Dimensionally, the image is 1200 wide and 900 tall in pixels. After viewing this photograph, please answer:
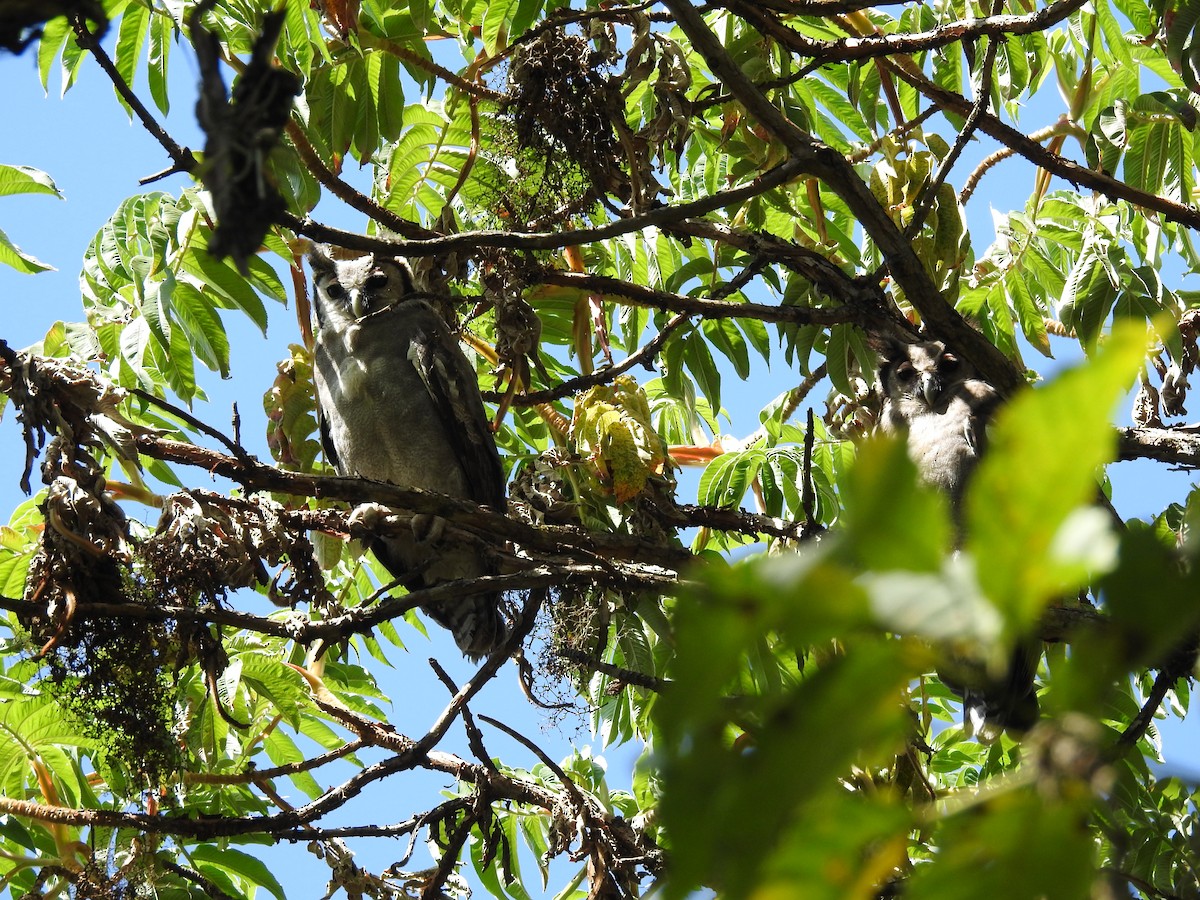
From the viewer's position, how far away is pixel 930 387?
4.98 metres

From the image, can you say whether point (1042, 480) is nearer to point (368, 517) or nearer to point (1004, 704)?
point (368, 517)

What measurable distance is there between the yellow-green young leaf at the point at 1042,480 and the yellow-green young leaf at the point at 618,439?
116 inches

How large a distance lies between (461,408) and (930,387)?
2.16 m

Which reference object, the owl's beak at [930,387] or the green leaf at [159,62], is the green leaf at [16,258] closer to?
the green leaf at [159,62]

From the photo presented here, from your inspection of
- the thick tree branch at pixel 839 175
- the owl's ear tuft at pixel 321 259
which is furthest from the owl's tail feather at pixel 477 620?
the thick tree branch at pixel 839 175

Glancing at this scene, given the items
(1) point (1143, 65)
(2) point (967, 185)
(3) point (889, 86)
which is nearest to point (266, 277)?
(3) point (889, 86)

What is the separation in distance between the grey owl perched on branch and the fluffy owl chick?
5.97 feet

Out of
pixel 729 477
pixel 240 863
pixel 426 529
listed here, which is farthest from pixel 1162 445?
pixel 240 863

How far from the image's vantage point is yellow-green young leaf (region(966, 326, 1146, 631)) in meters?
0.46

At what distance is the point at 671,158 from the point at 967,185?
3.78 ft

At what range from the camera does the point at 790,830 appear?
0.60 meters

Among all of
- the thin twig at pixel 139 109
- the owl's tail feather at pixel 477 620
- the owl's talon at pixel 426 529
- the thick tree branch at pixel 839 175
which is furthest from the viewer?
the owl's tail feather at pixel 477 620

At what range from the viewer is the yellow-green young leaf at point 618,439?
3.47m

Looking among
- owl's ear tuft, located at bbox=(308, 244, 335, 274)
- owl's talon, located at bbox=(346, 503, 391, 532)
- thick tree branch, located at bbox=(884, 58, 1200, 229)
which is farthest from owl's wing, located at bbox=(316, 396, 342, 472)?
thick tree branch, located at bbox=(884, 58, 1200, 229)
